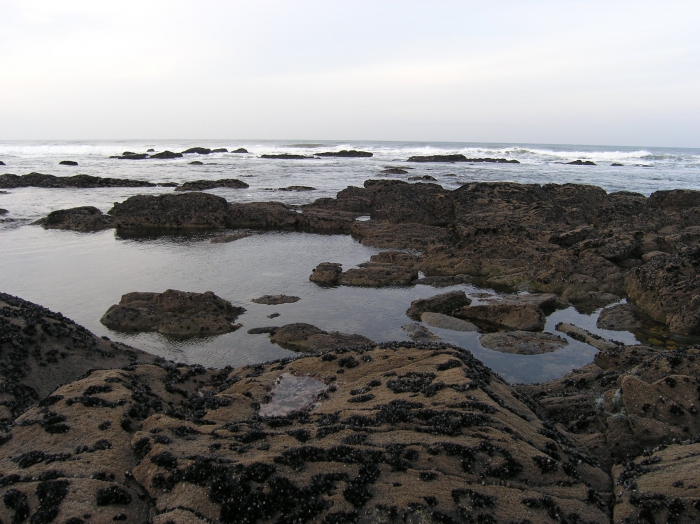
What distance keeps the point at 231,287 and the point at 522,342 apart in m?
8.13

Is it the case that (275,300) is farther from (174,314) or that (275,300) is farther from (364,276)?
(364,276)

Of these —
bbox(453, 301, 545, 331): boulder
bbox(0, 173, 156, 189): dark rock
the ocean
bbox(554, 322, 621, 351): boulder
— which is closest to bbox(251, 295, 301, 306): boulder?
the ocean

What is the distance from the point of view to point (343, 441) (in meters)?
4.91

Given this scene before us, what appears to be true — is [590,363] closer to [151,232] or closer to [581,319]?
[581,319]

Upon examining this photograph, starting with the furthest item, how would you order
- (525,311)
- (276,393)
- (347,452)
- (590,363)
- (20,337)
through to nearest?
(525,311) < (590,363) < (20,337) < (276,393) < (347,452)

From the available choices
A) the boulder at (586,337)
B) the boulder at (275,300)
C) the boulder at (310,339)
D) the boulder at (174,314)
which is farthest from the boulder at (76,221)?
the boulder at (586,337)

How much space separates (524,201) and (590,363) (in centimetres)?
1764

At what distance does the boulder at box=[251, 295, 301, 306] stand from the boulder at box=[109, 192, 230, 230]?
39.7 ft

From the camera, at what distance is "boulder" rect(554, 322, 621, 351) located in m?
9.80

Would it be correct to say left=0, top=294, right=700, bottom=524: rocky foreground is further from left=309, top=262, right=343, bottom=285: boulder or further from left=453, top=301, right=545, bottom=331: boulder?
left=309, top=262, right=343, bottom=285: boulder

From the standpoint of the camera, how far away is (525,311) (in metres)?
11.1

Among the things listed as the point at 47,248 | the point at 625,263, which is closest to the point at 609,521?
the point at 625,263

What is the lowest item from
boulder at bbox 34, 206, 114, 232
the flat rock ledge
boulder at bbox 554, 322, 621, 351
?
boulder at bbox 554, 322, 621, 351

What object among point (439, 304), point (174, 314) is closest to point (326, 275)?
point (439, 304)
